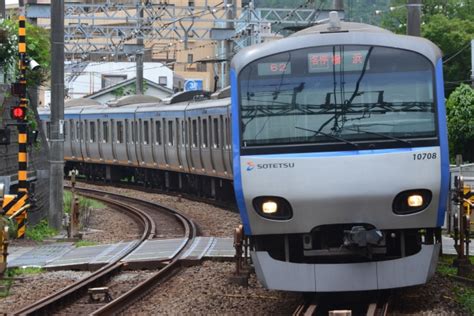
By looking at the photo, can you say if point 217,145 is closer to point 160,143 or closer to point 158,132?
point 160,143

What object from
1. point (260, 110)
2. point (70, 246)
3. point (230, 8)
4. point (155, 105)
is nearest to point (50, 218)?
point (70, 246)

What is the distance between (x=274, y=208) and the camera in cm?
985

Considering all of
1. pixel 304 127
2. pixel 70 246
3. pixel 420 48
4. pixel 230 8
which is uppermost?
pixel 230 8

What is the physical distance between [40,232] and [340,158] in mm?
10267

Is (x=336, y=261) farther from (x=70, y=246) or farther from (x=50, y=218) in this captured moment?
(x=50, y=218)

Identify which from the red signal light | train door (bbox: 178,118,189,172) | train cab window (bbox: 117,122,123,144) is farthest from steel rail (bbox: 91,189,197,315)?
train cab window (bbox: 117,122,123,144)

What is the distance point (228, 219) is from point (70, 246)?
5079 millimetres

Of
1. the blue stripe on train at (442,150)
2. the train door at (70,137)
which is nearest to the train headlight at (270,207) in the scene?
the blue stripe on train at (442,150)

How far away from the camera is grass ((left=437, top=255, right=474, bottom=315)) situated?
10.3 meters

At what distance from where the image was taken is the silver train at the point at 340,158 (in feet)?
31.8

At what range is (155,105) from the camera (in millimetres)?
31453

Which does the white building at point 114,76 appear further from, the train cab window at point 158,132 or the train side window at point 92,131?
the train cab window at point 158,132

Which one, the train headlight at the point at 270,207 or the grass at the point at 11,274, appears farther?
the grass at the point at 11,274

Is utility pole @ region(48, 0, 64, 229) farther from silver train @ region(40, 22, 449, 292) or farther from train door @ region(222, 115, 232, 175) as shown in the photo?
silver train @ region(40, 22, 449, 292)
